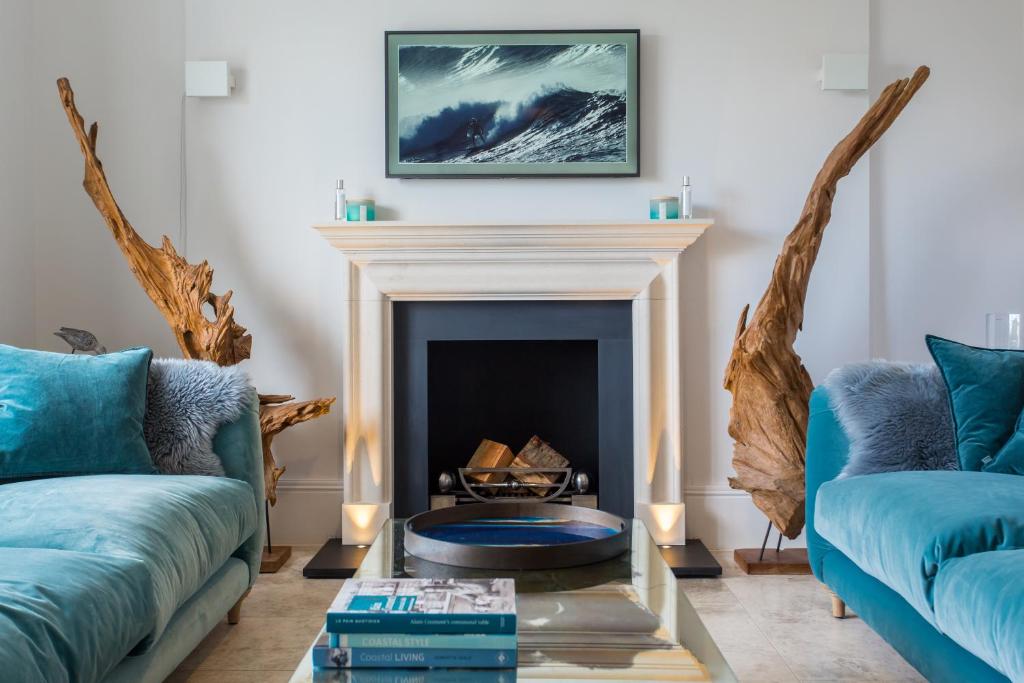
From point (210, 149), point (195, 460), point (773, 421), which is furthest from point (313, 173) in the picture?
point (773, 421)

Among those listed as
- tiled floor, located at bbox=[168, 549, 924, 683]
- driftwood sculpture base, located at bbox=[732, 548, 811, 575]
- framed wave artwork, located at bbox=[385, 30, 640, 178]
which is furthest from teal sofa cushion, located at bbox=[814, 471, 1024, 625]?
framed wave artwork, located at bbox=[385, 30, 640, 178]

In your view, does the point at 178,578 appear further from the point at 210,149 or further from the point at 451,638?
the point at 210,149

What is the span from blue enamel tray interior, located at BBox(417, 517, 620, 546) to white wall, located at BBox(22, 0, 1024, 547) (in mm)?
1718

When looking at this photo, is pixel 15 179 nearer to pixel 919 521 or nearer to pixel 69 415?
pixel 69 415

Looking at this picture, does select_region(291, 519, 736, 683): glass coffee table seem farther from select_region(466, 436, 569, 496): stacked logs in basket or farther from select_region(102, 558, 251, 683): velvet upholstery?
select_region(466, 436, 569, 496): stacked logs in basket

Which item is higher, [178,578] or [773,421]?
[773,421]

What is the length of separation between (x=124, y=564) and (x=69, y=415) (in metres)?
0.81

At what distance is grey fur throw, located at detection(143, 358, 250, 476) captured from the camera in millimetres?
2504

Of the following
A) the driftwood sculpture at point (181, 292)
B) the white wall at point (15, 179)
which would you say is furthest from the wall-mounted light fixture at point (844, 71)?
the white wall at point (15, 179)

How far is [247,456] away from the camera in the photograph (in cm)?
257

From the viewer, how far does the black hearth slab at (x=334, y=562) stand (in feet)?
10.5

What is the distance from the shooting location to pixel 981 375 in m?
2.36

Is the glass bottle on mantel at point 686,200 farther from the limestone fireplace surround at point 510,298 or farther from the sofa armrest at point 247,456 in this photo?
the sofa armrest at point 247,456

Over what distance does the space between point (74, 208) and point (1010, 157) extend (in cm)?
381
